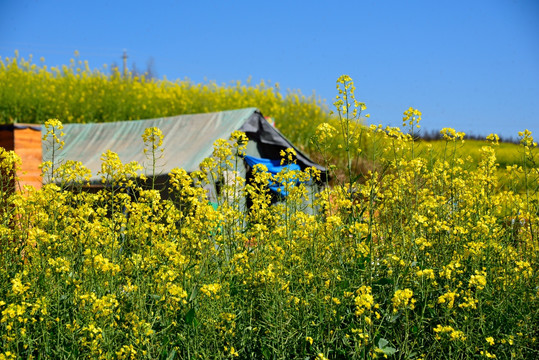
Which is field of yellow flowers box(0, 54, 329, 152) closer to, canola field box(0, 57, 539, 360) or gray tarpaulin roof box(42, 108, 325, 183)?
gray tarpaulin roof box(42, 108, 325, 183)

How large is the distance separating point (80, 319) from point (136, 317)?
0.40 metres

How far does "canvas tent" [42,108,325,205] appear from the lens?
9375 millimetres

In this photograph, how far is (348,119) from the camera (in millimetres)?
3391

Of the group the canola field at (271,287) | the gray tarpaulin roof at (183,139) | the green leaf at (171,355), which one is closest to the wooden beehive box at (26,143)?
the gray tarpaulin roof at (183,139)

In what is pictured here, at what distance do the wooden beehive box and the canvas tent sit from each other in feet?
3.28

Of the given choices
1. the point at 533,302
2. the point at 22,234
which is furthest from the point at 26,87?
the point at 533,302

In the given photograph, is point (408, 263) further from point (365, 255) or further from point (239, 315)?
point (239, 315)

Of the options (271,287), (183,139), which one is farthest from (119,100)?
(271,287)

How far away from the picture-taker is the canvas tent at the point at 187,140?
30.8 feet

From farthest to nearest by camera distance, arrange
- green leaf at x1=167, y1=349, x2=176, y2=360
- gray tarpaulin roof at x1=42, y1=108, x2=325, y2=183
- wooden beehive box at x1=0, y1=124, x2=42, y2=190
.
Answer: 1. gray tarpaulin roof at x1=42, y1=108, x2=325, y2=183
2. wooden beehive box at x1=0, y1=124, x2=42, y2=190
3. green leaf at x1=167, y1=349, x2=176, y2=360

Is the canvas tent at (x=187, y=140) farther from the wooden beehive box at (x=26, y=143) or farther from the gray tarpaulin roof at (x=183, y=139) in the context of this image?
the wooden beehive box at (x=26, y=143)

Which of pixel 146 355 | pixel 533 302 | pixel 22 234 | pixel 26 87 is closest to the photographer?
pixel 146 355

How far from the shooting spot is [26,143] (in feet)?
24.7

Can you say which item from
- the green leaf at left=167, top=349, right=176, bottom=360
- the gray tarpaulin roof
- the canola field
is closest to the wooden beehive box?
the gray tarpaulin roof
